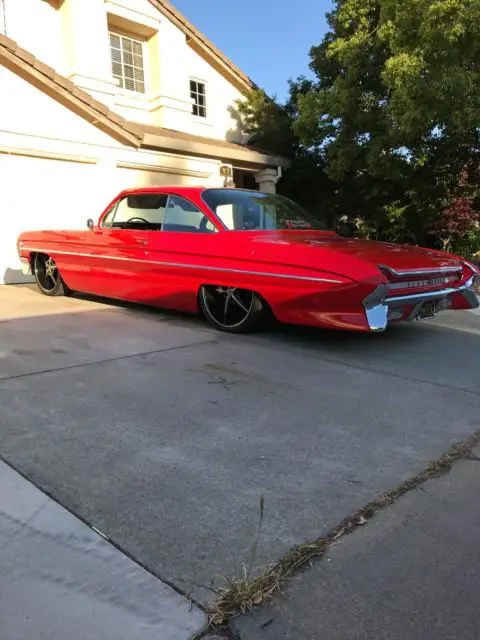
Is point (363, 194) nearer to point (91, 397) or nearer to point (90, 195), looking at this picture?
point (90, 195)

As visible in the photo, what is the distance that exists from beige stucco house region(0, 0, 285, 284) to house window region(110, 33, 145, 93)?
0.03 metres

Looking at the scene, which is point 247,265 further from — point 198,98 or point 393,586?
point 198,98

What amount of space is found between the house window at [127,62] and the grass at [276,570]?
1320 cm

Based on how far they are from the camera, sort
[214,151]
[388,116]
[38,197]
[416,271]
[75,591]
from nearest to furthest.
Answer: [75,591] → [416,271] → [38,197] → [388,116] → [214,151]

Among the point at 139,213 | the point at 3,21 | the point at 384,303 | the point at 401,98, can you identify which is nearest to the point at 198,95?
the point at 3,21

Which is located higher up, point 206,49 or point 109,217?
point 206,49

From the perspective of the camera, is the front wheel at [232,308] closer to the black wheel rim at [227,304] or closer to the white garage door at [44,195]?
the black wheel rim at [227,304]

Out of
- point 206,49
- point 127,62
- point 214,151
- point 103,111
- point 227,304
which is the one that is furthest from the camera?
point 206,49

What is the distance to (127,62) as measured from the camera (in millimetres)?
13352

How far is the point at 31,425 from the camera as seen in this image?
2.95 metres

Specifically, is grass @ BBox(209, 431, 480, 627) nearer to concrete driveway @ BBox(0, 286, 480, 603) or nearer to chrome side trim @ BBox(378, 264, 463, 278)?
concrete driveway @ BBox(0, 286, 480, 603)

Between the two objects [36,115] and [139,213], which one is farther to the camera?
[36,115]

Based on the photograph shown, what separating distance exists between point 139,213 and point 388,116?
282 inches

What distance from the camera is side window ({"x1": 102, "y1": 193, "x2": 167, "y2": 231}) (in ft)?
19.6
